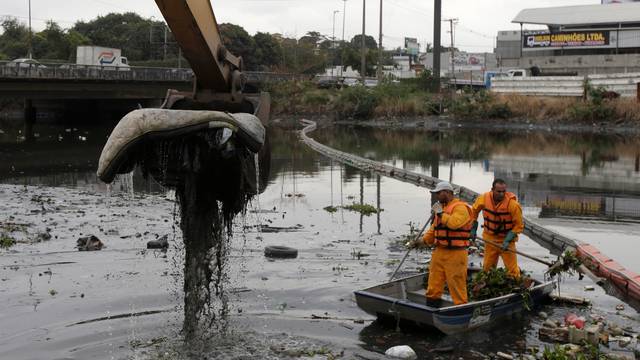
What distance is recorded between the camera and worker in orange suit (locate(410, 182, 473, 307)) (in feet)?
34.3

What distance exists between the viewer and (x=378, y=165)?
1224 inches

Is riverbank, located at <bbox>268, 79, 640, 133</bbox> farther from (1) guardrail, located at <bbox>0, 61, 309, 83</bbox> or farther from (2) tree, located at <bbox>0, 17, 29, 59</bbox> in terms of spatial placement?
(2) tree, located at <bbox>0, 17, 29, 59</bbox>

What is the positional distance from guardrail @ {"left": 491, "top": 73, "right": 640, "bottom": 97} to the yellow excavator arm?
52707mm

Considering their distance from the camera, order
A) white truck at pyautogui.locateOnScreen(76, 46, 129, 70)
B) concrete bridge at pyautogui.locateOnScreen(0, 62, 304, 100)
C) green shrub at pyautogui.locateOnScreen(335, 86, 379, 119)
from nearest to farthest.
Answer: concrete bridge at pyautogui.locateOnScreen(0, 62, 304, 100) < white truck at pyautogui.locateOnScreen(76, 46, 129, 70) < green shrub at pyautogui.locateOnScreen(335, 86, 379, 119)

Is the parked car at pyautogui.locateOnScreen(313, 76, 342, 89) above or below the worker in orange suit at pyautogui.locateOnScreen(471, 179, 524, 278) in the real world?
above

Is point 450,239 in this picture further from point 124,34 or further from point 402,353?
point 124,34

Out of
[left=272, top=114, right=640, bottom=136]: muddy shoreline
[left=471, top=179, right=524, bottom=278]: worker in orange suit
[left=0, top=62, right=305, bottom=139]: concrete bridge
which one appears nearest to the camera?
[left=471, top=179, right=524, bottom=278]: worker in orange suit

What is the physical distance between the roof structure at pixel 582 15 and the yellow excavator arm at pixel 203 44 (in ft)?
254

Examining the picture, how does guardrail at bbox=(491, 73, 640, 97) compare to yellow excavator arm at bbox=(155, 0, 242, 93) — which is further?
guardrail at bbox=(491, 73, 640, 97)

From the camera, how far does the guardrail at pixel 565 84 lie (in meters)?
58.0

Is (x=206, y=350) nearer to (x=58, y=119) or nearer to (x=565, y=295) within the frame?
(x=565, y=295)

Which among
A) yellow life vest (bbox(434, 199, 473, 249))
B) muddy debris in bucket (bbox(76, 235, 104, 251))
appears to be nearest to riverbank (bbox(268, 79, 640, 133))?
muddy debris in bucket (bbox(76, 235, 104, 251))

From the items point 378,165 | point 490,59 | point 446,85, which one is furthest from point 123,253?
point 490,59

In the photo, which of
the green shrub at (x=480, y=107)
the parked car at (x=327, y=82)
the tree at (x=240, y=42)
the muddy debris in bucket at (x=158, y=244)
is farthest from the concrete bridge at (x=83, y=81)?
the muddy debris in bucket at (x=158, y=244)
